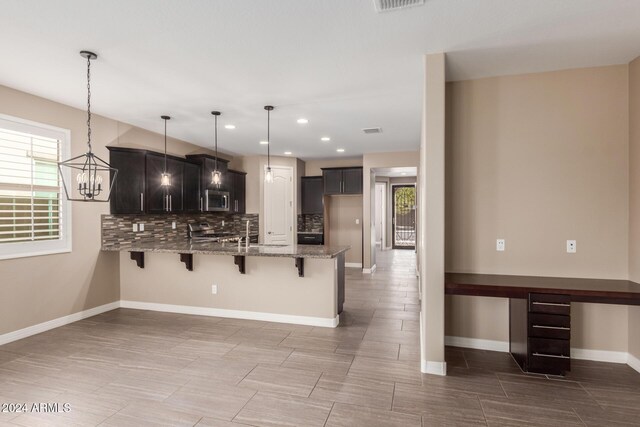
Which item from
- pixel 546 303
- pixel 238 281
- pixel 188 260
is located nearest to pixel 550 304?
pixel 546 303

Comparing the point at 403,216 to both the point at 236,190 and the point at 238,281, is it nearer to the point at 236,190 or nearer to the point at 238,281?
the point at 236,190

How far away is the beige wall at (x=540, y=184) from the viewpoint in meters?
3.04

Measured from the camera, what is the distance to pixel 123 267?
4867 millimetres

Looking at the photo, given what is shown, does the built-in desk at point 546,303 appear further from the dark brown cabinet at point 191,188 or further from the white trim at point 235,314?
the dark brown cabinet at point 191,188

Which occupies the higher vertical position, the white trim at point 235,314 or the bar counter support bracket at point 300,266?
the bar counter support bracket at point 300,266

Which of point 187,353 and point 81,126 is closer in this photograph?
point 187,353

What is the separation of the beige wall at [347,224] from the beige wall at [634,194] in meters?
5.52

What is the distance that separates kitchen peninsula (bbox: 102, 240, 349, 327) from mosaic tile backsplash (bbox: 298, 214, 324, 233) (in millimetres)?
3792

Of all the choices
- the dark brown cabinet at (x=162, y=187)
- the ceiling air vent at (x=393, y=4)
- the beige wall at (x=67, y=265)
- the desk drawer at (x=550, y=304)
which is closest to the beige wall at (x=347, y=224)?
the dark brown cabinet at (x=162, y=187)

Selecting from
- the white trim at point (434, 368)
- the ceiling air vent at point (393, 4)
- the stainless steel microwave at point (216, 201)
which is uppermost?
the ceiling air vent at point (393, 4)

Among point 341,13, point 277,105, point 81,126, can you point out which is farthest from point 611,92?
point 81,126

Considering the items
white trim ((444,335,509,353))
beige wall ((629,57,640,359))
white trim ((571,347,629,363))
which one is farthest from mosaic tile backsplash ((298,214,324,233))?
beige wall ((629,57,640,359))

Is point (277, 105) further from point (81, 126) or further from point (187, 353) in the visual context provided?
point (187, 353)

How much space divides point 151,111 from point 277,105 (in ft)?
5.41
